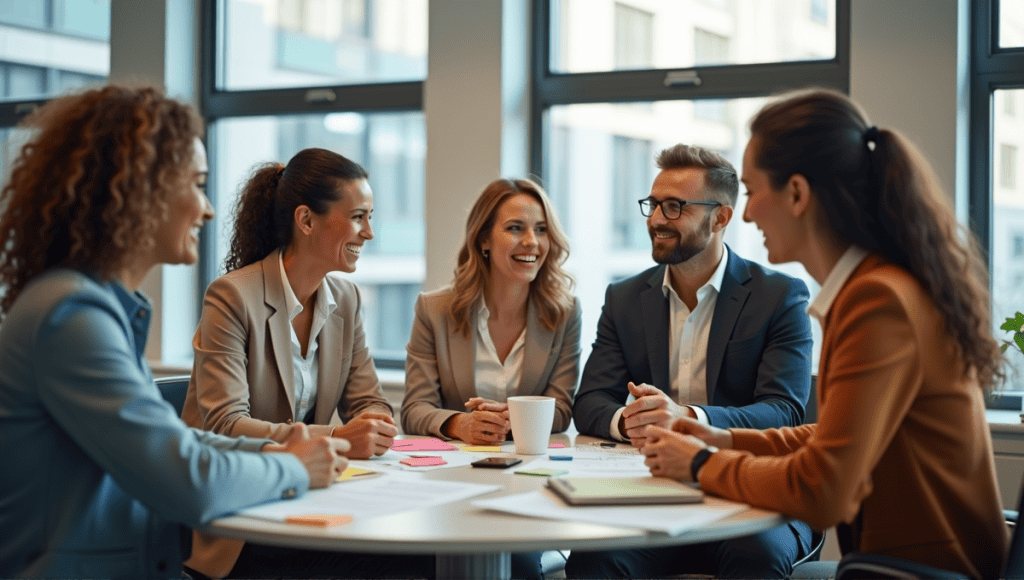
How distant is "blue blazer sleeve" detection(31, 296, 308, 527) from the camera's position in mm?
1354

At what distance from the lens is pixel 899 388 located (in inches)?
57.0

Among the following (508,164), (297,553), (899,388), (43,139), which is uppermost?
(508,164)

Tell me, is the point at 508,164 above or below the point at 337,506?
above

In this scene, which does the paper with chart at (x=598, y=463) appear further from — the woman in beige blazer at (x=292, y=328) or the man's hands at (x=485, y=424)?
the woman in beige blazer at (x=292, y=328)

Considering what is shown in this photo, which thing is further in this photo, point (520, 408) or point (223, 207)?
point (223, 207)

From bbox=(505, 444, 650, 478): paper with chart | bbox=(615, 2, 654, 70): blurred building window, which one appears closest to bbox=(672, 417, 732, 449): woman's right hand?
bbox=(505, 444, 650, 478): paper with chart

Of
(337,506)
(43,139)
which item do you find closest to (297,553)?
(337,506)

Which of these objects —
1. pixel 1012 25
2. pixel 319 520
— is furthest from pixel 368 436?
pixel 1012 25

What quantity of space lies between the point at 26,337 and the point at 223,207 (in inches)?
138

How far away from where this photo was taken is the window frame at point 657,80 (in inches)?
142

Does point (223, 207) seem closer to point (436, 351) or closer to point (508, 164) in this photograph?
point (508, 164)

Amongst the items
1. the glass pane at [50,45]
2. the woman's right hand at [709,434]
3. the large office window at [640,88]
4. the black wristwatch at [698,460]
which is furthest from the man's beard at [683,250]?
the glass pane at [50,45]

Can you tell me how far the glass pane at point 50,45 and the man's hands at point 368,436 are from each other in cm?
361

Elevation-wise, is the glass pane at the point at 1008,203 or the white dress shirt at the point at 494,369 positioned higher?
the glass pane at the point at 1008,203
